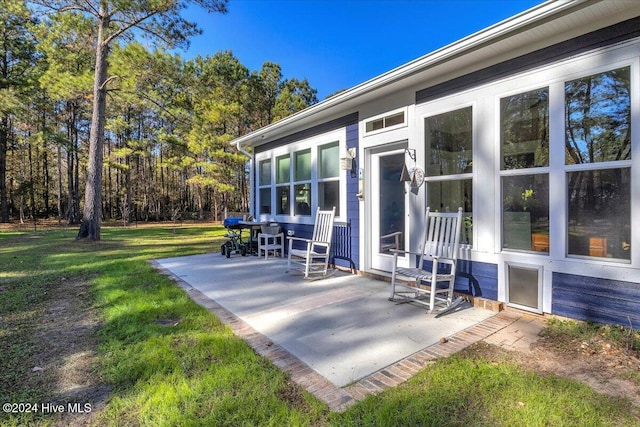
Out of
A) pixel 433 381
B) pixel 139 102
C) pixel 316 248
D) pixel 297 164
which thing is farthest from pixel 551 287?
pixel 139 102

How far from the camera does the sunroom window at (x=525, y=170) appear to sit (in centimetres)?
314

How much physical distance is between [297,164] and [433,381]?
5248 mm

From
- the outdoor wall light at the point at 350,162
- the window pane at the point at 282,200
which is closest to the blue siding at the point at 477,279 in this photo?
the outdoor wall light at the point at 350,162

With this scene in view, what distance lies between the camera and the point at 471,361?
7.47 ft

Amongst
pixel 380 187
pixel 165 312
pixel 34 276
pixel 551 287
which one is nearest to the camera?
pixel 551 287

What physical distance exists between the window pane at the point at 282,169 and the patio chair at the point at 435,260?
380cm

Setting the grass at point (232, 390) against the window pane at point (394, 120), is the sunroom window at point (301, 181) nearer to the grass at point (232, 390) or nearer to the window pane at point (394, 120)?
the window pane at point (394, 120)

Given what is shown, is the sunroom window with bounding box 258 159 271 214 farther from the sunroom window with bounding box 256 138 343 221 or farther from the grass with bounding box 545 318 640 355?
the grass with bounding box 545 318 640 355

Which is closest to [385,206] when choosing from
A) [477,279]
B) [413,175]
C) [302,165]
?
[413,175]

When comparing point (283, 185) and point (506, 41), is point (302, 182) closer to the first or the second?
point (283, 185)

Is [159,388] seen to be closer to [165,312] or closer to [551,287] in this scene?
[165,312]

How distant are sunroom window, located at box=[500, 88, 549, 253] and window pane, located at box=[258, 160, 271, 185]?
17.6 ft

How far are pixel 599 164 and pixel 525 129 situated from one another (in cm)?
73

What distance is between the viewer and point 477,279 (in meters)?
3.58
